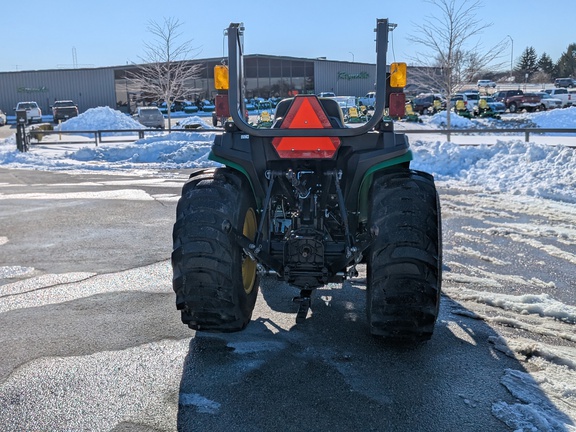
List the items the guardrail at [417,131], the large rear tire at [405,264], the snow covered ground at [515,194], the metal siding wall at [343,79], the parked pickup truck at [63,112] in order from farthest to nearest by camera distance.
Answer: the parked pickup truck at [63,112]
the guardrail at [417,131]
the metal siding wall at [343,79]
the large rear tire at [405,264]
the snow covered ground at [515,194]

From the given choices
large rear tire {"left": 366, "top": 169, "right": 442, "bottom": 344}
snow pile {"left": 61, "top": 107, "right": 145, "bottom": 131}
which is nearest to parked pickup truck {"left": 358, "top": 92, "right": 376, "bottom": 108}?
large rear tire {"left": 366, "top": 169, "right": 442, "bottom": 344}

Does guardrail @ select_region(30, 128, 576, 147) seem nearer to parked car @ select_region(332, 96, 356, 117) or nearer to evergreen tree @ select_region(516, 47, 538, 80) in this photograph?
parked car @ select_region(332, 96, 356, 117)

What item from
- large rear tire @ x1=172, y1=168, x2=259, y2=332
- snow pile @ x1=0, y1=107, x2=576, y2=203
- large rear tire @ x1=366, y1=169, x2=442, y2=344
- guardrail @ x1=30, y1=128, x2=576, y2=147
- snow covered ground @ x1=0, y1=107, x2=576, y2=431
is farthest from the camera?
guardrail @ x1=30, y1=128, x2=576, y2=147

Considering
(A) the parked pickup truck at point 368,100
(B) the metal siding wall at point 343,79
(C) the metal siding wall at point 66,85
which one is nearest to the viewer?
(A) the parked pickup truck at point 368,100

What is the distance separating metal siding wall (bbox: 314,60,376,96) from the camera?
15.6ft

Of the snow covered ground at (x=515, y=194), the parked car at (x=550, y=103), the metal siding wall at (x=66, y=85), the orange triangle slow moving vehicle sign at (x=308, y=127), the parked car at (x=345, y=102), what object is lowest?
the snow covered ground at (x=515, y=194)

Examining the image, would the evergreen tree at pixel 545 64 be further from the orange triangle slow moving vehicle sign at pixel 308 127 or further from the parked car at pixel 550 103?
the orange triangle slow moving vehicle sign at pixel 308 127

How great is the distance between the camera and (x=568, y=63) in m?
84.5

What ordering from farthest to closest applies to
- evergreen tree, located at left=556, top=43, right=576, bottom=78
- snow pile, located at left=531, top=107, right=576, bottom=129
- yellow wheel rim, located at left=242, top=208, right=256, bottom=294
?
evergreen tree, located at left=556, top=43, right=576, bottom=78 → snow pile, located at left=531, top=107, right=576, bottom=129 → yellow wheel rim, located at left=242, top=208, right=256, bottom=294

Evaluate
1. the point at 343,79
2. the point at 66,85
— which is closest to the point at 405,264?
the point at 343,79

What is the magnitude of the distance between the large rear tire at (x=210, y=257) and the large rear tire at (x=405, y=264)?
1006 mm

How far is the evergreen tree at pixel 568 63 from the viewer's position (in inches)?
3290

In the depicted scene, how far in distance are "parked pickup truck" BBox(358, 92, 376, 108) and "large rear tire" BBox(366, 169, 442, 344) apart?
69 centimetres

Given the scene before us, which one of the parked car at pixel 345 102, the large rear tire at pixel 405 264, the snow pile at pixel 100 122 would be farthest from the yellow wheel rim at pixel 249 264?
the snow pile at pixel 100 122
